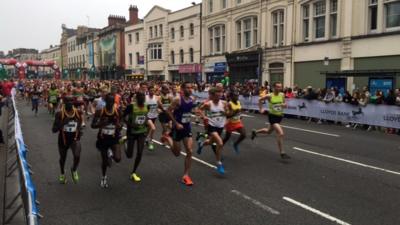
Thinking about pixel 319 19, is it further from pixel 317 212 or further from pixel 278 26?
pixel 317 212

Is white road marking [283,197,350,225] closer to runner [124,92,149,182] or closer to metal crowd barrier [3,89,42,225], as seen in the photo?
runner [124,92,149,182]

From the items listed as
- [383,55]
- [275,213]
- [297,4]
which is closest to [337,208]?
[275,213]

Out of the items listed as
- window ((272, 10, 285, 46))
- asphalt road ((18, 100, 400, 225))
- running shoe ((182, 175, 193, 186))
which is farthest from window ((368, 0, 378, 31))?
running shoe ((182, 175, 193, 186))

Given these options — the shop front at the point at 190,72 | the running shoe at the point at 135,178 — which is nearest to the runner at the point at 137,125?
the running shoe at the point at 135,178

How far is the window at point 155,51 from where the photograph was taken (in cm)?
5031

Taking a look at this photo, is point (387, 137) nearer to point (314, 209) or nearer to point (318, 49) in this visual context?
point (314, 209)

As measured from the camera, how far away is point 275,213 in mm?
6164

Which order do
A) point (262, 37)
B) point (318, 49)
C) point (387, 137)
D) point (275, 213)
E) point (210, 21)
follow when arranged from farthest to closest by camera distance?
point (210, 21)
point (262, 37)
point (318, 49)
point (387, 137)
point (275, 213)

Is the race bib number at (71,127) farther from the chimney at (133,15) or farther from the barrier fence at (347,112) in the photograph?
the chimney at (133,15)

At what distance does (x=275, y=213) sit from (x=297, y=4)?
2487 cm

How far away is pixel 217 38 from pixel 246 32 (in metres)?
4.74

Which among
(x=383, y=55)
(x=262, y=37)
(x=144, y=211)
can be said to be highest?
(x=262, y=37)

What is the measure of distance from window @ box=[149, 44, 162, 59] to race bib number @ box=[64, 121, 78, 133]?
141 ft

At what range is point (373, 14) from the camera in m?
23.8
